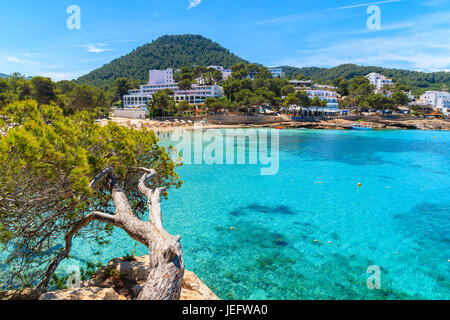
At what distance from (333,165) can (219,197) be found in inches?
663

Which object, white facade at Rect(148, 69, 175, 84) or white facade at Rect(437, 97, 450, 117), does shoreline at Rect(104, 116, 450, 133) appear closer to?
white facade at Rect(437, 97, 450, 117)

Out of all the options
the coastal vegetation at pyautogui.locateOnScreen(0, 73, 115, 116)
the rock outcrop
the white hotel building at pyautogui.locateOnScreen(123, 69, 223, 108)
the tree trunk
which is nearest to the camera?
the tree trunk

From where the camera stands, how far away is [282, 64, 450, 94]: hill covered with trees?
5620 inches

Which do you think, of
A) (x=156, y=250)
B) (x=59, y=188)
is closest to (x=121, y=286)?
(x=59, y=188)

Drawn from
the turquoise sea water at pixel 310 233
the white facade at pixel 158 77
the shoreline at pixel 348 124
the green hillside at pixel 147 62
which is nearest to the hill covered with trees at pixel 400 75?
the shoreline at pixel 348 124

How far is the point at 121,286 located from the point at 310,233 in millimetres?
9273

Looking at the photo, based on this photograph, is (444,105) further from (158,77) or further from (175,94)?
(158,77)

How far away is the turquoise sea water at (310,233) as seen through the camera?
9.06 metres

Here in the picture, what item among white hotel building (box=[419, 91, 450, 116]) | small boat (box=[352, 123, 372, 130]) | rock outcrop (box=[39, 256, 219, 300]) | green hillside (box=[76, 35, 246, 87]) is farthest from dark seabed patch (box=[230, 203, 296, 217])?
green hillside (box=[76, 35, 246, 87])

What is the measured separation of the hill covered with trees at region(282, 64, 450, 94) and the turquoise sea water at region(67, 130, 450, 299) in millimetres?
132661

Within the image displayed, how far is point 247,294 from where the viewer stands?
839 cm

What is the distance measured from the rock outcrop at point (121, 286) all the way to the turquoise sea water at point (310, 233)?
1.74 m

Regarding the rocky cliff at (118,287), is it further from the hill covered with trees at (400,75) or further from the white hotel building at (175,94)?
the hill covered with trees at (400,75)
